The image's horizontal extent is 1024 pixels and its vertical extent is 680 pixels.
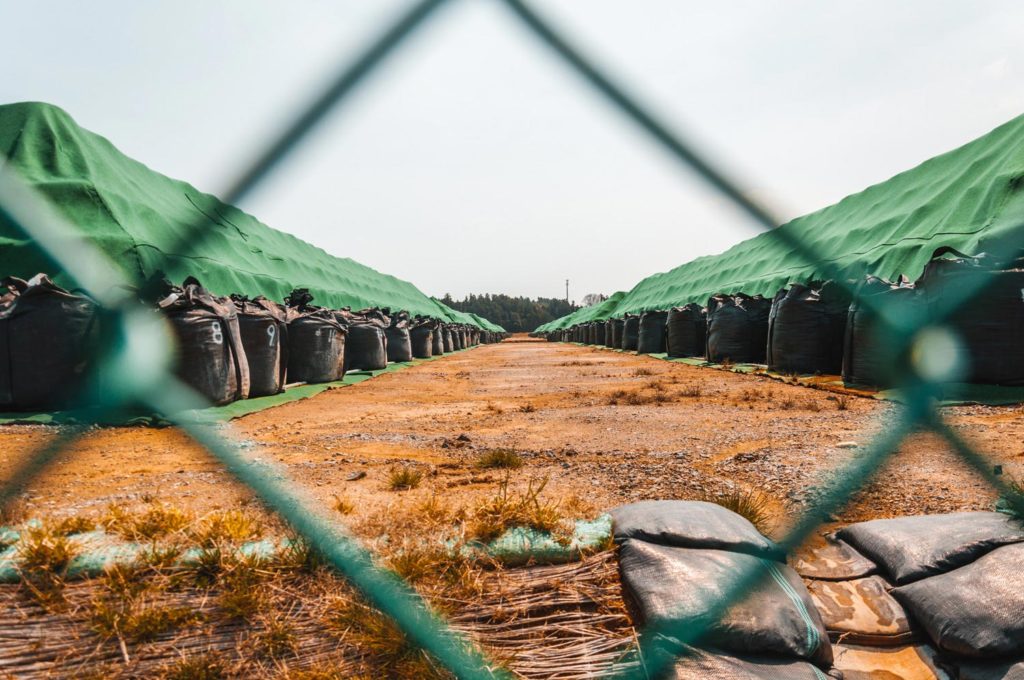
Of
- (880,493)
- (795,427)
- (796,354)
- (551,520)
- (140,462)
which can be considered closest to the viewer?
(551,520)

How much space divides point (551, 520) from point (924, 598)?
904 millimetres

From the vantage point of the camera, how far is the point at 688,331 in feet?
35.6

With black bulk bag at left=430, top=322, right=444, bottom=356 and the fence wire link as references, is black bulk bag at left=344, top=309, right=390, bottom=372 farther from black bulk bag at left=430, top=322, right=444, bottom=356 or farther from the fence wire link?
black bulk bag at left=430, top=322, right=444, bottom=356

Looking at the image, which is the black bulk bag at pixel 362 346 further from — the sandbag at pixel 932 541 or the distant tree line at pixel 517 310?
the distant tree line at pixel 517 310

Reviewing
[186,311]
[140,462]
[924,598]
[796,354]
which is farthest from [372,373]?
[924,598]

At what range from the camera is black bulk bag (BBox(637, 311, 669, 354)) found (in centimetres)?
1302

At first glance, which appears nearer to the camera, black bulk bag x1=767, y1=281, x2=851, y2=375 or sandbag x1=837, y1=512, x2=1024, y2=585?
sandbag x1=837, y1=512, x2=1024, y2=585

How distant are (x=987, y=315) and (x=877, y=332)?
0.82 meters

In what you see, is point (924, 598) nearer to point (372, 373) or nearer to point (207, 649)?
point (207, 649)

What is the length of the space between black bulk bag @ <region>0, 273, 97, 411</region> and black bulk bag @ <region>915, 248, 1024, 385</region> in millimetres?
6870

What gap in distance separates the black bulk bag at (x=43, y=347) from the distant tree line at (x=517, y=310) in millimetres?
59041

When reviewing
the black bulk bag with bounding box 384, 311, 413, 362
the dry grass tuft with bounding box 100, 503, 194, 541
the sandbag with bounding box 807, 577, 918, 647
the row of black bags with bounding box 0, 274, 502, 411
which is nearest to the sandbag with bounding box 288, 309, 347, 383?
the row of black bags with bounding box 0, 274, 502, 411

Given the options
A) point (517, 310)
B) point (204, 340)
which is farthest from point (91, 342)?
point (517, 310)

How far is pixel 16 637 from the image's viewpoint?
42.4 inches
